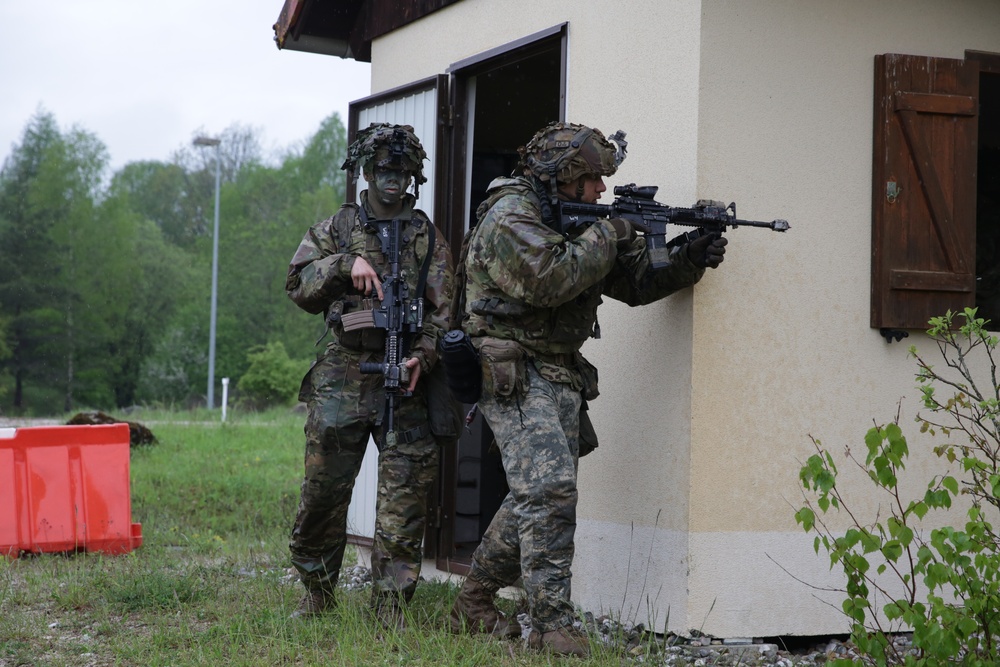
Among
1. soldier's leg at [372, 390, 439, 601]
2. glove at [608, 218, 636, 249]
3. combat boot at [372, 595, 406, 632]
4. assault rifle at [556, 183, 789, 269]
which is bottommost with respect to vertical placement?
combat boot at [372, 595, 406, 632]

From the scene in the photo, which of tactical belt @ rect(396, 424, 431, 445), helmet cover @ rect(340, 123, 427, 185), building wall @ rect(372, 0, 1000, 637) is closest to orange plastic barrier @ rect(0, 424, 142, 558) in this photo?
tactical belt @ rect(396, 424, 431, 445)

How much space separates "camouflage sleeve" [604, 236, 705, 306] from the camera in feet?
15.5

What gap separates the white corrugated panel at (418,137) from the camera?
6.76 metres

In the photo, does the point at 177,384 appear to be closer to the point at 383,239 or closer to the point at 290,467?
the point at 290,467

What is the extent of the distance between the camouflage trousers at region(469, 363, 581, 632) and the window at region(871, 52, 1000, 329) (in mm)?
1632

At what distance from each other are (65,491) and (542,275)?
4.74m

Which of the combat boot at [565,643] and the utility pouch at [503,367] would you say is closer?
the combat boot at [565,643]

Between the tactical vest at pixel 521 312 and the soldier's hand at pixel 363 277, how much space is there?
49cm

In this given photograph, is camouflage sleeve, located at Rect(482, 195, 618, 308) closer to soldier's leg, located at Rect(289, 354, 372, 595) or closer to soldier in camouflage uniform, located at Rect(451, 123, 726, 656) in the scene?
soldier in camouflage uniform, located at Rect(451, 123, 726, 656)

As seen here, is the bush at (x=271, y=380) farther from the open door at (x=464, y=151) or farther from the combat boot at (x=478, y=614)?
the combat boot at (x=478, y=614)

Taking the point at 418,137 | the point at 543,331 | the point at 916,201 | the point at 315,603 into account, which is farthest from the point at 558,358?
→ the point at 418,137

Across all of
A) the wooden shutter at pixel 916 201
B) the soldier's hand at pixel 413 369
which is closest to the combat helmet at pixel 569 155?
the soldier's hand at pixel 413 369

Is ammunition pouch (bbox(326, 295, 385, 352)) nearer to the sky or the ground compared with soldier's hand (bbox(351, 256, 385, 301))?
nearer to the ground

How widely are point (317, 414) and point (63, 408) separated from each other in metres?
42.2
